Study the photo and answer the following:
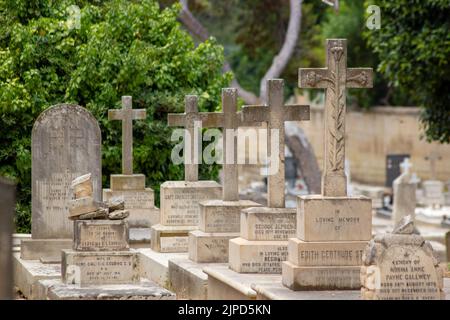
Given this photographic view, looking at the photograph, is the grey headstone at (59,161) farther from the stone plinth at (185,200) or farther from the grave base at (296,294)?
the grave base at (296,294)

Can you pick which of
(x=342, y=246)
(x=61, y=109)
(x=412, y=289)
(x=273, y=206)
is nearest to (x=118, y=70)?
(x=61, y=109)

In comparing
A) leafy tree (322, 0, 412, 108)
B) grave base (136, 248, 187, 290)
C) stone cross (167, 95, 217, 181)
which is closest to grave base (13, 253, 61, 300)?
grave base (136, 248, 187, 290)

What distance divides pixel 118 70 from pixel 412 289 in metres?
13.4

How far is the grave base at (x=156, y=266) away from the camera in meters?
20.8

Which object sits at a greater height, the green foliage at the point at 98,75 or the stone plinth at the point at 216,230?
the green foliage at the point at 98,75

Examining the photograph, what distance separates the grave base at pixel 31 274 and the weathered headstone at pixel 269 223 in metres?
2.29

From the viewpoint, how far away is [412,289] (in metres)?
15.6

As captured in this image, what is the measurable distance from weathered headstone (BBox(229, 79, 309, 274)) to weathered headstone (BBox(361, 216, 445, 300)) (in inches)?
129

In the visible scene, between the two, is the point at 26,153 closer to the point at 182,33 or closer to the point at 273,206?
the point at 182,33

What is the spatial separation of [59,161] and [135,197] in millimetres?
3932

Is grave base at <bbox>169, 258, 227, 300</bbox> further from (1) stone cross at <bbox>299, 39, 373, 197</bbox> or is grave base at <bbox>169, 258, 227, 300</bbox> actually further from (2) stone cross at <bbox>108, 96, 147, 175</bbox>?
(2) stone cross at <bbox>108, 96, 147, 175</bbox>

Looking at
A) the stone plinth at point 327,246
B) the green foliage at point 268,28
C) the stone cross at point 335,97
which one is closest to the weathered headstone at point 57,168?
the stone cross at point 335,97

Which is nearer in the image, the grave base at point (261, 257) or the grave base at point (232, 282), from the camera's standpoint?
the grave base at point (232, 282)

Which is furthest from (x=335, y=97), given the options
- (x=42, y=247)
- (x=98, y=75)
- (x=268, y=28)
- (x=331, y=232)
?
(x=268, y=28)
